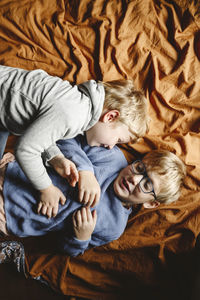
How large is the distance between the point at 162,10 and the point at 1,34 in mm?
830

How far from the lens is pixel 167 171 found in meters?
0.98

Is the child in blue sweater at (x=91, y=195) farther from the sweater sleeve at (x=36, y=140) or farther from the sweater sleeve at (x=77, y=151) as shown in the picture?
the sweater sleeve at (x=36, y=140)

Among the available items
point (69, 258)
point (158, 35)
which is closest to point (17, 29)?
point (158, 35)

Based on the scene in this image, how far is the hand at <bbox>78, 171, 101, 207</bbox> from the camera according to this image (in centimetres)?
92

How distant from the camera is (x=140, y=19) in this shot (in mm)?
1188

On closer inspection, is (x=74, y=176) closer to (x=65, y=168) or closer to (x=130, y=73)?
(x=65, y=168)

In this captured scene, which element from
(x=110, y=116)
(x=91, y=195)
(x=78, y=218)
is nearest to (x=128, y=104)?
(x=110, y=116)

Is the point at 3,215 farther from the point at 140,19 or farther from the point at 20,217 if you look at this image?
the point at 140,19

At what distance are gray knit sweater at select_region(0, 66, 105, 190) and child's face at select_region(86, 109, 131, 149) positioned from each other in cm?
4

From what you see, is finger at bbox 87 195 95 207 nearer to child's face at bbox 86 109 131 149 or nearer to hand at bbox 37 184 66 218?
hand at bbox 37 184 66 218

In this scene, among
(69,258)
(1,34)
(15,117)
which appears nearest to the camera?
(15,117)

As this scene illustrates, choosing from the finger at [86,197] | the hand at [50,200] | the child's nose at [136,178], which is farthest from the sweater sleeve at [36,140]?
the child's nose at [136,178]

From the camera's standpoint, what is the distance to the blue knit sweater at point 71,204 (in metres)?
0.95

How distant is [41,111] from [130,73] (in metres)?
0.58
